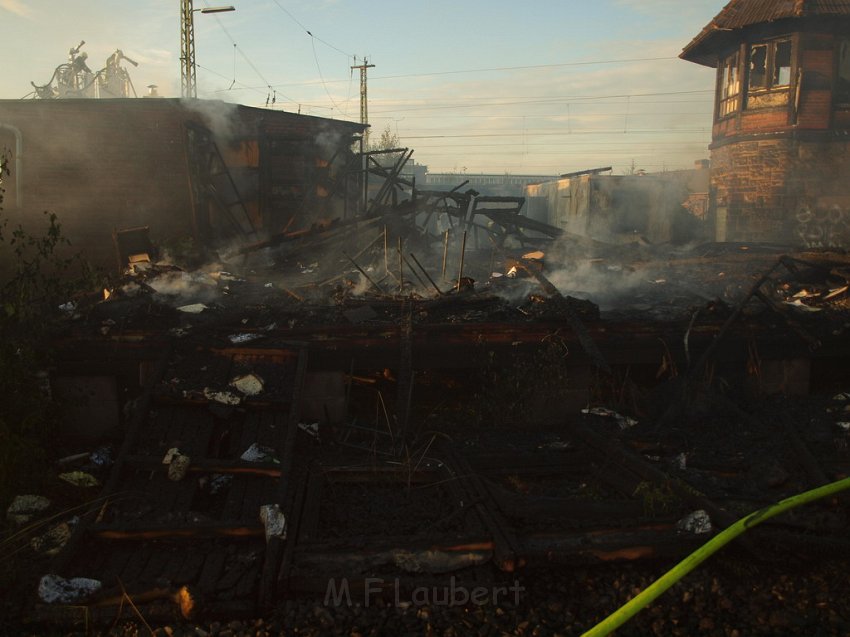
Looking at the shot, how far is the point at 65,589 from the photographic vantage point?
10.5ft

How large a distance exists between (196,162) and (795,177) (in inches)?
603

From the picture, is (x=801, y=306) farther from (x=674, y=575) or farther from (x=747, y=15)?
(x=747, y=15)

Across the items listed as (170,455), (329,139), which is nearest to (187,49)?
(329,139)

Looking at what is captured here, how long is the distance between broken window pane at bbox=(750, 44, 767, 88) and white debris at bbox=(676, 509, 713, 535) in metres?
16.7

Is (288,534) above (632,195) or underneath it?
underneath

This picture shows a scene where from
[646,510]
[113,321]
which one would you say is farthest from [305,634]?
[113,321]

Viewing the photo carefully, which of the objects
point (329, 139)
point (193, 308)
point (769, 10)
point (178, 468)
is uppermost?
point (769, 10)

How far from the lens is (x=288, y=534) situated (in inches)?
147

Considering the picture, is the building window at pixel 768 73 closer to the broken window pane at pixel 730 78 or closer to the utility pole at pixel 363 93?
the broken window pane at pixel 730 78

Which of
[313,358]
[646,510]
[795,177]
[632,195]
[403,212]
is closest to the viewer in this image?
[646,510]

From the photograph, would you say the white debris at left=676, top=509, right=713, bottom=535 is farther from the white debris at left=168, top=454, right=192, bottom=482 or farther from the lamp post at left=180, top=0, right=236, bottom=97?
the lamp post at left=180, top=0, right=236, bottom=97

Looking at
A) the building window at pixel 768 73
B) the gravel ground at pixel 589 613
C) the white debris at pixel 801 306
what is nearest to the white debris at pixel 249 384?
the gravel ground at pixel 589 613

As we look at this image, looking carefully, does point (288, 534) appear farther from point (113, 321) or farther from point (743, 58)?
point (743, 58)

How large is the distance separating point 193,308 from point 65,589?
3702 mm
